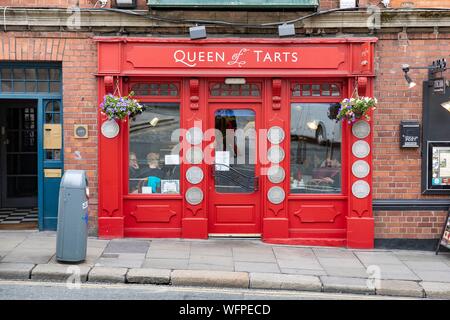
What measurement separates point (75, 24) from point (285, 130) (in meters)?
3.89

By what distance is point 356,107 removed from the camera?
27.5 feet

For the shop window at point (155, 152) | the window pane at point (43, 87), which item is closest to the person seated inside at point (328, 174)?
the shop window at point (155, 152)

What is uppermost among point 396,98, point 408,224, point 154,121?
point 396,98

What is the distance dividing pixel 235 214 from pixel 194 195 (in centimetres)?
79

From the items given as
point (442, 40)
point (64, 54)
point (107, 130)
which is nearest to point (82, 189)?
point (107, 130)

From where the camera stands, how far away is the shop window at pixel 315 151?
9047 millimetres

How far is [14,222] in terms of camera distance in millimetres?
10391

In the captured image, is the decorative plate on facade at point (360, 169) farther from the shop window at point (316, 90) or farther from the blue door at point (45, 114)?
the blue door at point (45, 114)

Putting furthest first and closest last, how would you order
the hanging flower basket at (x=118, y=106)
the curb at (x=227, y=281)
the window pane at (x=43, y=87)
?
the window pane at (x=43, y=87) < the hanging flower basket at (x=118, y=106) < the curb at (x=227, y=281)

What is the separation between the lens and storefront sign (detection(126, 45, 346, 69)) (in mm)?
8688

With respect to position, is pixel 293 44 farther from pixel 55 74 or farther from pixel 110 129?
pixel 55 74

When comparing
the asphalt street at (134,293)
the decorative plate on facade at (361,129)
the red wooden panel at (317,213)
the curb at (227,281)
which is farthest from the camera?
the red wooden panel at (317,213)

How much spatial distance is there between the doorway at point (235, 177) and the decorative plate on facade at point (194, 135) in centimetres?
29

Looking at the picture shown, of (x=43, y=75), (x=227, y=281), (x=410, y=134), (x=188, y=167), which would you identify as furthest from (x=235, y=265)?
(x=43, y=75)
